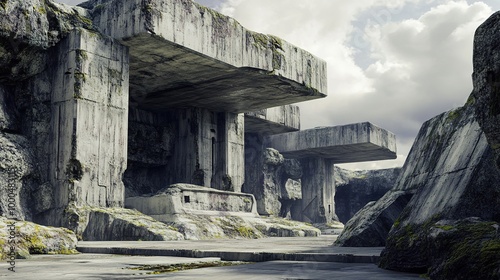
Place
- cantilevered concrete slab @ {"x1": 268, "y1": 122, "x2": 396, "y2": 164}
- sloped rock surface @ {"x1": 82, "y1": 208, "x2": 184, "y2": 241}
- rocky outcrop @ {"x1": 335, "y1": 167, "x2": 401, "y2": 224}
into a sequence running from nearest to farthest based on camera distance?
sloped rock surface @ {"x1": 82, "y1": 208, "x2": 184, "y2": 241}
cantilevered concrete slab @ {"x1": 268, "y1": 122, "x2": 396, "y2": 164}
rocky outcrop @ {"x1": 335, "y1": 167, "x2": 401, "y2": 224}

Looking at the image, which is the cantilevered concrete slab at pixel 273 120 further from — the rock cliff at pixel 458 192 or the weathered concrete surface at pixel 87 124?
the rock cliff at pixel 458 192

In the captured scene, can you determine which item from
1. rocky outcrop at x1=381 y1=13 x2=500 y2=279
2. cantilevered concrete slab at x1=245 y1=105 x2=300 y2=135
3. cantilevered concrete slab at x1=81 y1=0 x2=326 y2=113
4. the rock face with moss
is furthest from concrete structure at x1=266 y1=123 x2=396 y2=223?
the rock face with moss

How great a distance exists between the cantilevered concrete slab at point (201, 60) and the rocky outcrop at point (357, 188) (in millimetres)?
17045

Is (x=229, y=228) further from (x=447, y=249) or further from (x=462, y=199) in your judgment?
(x=447, y=249)

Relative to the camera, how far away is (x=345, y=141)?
94.4 feet

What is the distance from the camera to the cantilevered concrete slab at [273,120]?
25172 millimetres

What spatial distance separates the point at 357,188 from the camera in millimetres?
38062

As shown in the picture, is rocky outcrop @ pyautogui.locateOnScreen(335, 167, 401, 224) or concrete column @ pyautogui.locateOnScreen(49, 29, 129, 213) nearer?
concrete column @ pyautogui.locateOnScreen(49, 29, 129, 213)

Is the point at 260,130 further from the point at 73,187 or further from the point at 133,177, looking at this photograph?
the point at 73,187

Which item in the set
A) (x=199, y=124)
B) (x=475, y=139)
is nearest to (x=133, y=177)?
(x=199, y=124)

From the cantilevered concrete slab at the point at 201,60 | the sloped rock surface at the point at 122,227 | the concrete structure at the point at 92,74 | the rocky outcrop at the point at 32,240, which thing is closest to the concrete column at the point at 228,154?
the cantilevered concrete slab at the point at 201,60

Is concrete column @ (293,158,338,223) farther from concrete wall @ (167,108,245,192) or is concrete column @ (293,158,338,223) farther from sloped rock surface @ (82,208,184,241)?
sloped rock surface @ (82,208,184,241)

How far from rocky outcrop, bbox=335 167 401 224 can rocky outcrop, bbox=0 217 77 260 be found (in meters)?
30.7

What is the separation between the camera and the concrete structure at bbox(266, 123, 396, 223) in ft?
94.3
